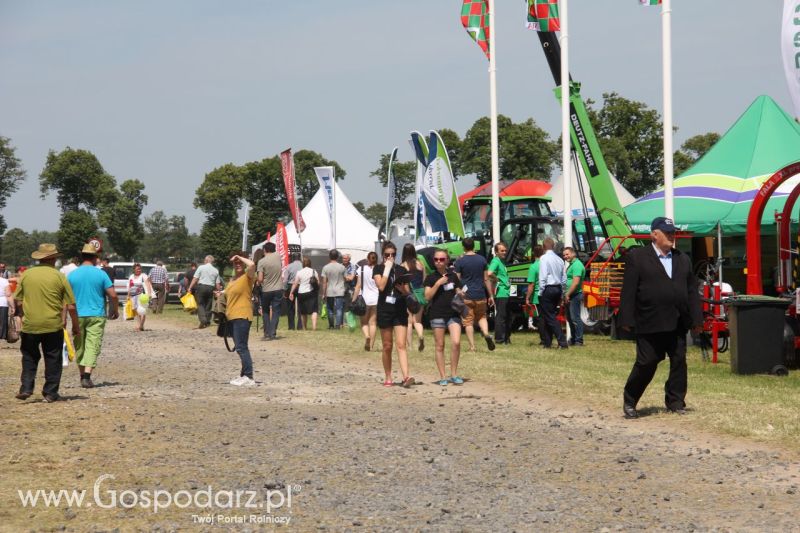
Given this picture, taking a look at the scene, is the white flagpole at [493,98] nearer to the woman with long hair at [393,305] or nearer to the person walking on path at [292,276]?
the person walking on path at [292,276]

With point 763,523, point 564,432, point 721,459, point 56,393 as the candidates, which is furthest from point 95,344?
point 763,523

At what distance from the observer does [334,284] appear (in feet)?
83.8

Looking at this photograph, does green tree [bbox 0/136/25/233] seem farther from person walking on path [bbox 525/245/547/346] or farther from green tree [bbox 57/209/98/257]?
person walking on path [bbox 525/245/547/346]

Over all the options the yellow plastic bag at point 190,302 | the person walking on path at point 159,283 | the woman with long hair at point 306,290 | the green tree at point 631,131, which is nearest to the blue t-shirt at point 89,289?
the woman with long hair at point 306,290

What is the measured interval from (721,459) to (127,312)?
22032 mm

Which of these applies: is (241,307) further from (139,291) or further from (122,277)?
(122,277)

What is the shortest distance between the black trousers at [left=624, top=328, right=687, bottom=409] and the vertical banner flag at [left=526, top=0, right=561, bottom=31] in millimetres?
12544

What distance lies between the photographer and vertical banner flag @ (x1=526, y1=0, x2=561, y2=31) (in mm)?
21625

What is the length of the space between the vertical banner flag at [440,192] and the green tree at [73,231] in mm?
75251

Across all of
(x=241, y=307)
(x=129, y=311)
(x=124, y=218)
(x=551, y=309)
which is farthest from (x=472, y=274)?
(x=124, y=218)

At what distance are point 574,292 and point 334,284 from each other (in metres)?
7.81

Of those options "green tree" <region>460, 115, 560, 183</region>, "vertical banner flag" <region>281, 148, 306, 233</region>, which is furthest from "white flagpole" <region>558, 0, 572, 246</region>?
"green tree" <region>460, 115, 560, 183</region>

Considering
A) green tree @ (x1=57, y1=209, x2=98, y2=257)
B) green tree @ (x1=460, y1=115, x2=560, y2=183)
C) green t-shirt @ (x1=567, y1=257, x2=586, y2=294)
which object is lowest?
green t-shirt @ (x1=567, y1=257, x2=586, y2=294)

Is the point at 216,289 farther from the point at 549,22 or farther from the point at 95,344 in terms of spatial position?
the point at 95,344
